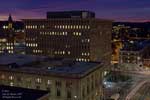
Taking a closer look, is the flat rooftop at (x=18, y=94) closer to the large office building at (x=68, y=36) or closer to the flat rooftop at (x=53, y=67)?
the flat rooftop at (x=53, y=67)

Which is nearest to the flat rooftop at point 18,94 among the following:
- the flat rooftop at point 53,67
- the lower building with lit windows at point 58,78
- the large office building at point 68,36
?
the lower building with lit windows at point 58,78

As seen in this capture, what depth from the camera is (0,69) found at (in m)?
101

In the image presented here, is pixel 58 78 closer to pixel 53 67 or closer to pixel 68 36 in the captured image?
pixel 53 67

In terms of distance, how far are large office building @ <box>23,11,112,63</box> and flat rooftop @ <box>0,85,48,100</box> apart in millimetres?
98046

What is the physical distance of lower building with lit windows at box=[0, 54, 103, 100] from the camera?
306ft

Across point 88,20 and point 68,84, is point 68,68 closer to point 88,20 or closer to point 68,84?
point 68,84

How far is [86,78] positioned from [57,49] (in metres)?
72.2

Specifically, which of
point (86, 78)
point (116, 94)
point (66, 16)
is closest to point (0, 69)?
point (86, 78)

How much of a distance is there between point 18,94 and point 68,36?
346ft

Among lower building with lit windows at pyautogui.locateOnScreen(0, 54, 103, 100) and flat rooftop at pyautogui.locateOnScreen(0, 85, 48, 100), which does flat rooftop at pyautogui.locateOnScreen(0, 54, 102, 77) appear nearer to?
lower building with lit windows at pyautogui.locateOnScreen(0, 54, 103, 100)

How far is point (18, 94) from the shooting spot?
61.6 metres

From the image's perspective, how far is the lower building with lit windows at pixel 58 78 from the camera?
93.2 meters

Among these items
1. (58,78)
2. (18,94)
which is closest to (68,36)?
(58,78)

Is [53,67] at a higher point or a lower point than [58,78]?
higher
